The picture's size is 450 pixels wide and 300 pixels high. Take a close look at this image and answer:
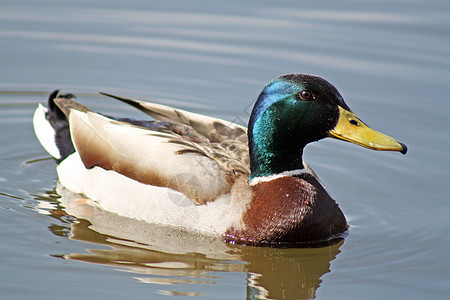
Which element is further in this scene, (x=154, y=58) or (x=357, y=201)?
(x=154, y=58)

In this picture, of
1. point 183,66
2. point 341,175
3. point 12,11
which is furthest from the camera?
point 12,11

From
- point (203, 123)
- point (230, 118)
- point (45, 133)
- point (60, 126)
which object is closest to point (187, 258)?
point (203, 123)

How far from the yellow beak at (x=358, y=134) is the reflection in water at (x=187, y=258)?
1.03 meters

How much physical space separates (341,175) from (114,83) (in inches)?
136

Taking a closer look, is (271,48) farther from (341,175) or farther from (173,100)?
(341,175)

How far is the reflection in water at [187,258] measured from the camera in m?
6.59

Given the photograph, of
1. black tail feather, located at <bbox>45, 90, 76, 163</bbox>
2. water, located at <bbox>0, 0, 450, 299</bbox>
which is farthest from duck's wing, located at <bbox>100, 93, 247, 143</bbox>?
water, located at <bbox>0, 0, 450, 299</bbox>

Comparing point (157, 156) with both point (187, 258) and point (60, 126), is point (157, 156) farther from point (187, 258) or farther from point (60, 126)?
point (60, 126)

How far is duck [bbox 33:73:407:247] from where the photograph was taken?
7145 millimetres

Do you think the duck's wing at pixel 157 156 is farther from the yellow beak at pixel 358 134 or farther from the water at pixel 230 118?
the yellow beak at pixel 358 134

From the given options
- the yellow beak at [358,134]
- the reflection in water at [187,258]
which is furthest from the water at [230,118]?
the yellow beak at [358,134]

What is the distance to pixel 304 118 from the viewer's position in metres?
7.17

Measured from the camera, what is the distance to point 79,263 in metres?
6.77

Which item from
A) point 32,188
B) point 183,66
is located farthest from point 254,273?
point 183,66
